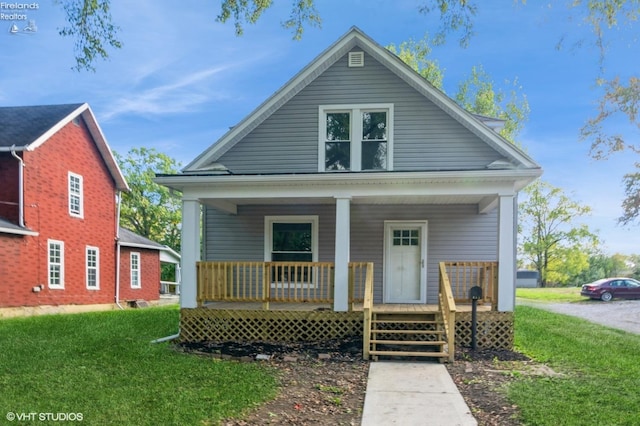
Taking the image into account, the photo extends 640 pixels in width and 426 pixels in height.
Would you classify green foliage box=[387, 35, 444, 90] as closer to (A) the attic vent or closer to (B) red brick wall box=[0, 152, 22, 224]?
(A) the attic vent

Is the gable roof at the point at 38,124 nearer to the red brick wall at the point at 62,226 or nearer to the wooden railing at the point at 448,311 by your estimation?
the red brick wall at the point at 62,226

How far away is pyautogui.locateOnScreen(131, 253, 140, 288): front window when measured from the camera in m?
19.8

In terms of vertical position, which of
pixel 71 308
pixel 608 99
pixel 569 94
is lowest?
pixel 71 308

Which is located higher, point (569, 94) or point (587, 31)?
point (569, 94)

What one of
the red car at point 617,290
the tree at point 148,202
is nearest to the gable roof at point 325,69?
the red car at point 617,290

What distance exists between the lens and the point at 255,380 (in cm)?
566

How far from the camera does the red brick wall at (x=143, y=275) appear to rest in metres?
19.0

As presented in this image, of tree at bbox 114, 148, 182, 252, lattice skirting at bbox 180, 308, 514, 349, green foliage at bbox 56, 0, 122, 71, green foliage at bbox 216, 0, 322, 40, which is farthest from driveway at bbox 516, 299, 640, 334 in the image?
tree at bbox 114, 148, 182, 252

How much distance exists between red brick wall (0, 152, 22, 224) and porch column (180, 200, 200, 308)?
826cm

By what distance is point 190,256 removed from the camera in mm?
8477

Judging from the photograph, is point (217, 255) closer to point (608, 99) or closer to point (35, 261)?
point (35, 261)

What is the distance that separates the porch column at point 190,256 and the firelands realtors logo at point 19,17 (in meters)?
4.07

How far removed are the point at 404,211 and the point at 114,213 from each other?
13.8 meters

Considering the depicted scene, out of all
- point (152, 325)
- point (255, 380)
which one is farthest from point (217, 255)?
point (255, 380)
